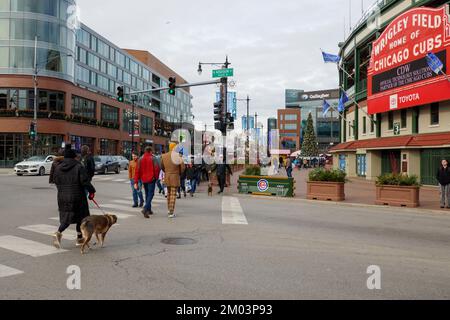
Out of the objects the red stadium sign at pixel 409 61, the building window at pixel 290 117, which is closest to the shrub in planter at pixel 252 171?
the red stadium sign at pixel 409 61

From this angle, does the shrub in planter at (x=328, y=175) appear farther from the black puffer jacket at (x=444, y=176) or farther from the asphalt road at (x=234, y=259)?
the asphalt road at (x=234, y=259)

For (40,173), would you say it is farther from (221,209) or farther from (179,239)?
(179,239)

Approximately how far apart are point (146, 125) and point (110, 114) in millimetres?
17361

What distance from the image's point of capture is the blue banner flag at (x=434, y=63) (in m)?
19.9

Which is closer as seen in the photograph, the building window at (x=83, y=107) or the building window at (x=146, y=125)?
the building window at (x=83, y=107)

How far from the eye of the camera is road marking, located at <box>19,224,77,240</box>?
8020 millimetres

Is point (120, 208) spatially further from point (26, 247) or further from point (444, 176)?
point (444, 176)

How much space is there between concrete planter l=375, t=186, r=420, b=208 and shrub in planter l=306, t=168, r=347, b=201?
5.04 feet

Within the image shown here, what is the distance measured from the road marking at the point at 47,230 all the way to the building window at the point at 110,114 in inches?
2131

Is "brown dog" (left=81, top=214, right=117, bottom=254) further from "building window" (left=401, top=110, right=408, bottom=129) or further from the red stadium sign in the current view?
"building window" (left=401, top=110, right=408, bottom=129)

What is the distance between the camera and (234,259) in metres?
6.33

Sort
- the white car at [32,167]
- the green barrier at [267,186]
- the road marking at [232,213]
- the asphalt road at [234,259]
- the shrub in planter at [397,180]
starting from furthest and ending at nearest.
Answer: the white car at [32,167] → the green barrier at [267,186] → the shrub in planter at [397,180] → the road marking at [232,213] → the asphalt road at [234,259]

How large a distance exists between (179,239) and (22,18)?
4537 cm

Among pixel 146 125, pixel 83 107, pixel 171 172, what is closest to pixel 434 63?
pixel 171 172
